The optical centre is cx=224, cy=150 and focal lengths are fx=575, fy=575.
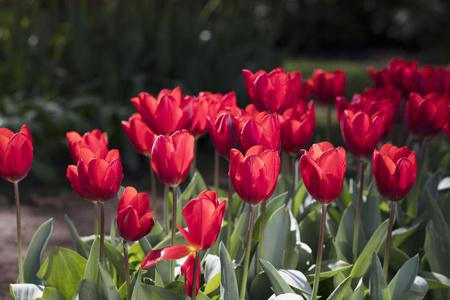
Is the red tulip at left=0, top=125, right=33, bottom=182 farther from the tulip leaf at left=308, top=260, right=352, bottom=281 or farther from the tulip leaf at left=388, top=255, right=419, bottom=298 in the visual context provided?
the tulip leaf at left=388, top=255, right=419, bottom=298

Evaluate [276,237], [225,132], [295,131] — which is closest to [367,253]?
[276,237]

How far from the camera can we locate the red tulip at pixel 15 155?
4.01 ft

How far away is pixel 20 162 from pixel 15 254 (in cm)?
157

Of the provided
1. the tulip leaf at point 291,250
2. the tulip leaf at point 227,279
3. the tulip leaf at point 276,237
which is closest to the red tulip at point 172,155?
the tulip leaf at point 227,279

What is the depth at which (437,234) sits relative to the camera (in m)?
1.56

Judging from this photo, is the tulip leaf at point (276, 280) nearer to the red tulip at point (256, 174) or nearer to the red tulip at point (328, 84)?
the red tulip at point (256, 174)

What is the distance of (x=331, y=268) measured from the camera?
1.47 meters

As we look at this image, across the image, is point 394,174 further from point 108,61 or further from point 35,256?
point 108,61

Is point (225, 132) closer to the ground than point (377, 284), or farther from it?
farther from it

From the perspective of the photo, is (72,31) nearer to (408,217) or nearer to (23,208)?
(23,208)

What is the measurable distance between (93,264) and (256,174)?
437 mm

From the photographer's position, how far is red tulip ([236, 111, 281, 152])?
124 centimetres

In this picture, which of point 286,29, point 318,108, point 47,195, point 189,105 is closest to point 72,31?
point 47,195

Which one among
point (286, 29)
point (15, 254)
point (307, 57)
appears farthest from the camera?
point (286, 29)
